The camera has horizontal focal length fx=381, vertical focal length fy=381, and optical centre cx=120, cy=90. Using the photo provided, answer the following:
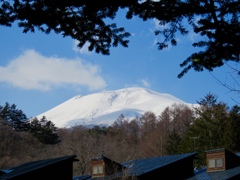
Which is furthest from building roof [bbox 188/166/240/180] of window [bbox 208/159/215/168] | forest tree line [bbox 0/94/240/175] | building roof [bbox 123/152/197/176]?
forest tree line [bbox 0/94/240/175]

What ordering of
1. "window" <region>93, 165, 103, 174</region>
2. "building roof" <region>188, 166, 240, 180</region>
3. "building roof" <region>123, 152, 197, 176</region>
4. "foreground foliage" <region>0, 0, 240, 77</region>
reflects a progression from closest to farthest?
"foreground foliage" <region>0, 0, 240, 77</region>
"building roof" <region>188, 166, 240, 180</region>
"building roof" <region>123, 152, 197, 176</region>
"window" <region>93, 165, 103, 174</region>

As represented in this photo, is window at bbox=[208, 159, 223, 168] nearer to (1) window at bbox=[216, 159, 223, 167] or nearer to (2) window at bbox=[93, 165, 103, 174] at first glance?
(1) window at bbox=[216, 159, 223, 167]

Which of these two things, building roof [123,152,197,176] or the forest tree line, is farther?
the forest tree line

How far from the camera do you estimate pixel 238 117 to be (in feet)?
129

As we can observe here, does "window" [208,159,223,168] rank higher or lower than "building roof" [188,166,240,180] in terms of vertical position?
higher

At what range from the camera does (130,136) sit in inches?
2371

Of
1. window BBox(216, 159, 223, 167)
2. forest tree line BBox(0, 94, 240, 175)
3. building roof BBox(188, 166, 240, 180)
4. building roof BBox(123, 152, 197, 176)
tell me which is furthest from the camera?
forest tree line BBox(0, 94, 240, 175)

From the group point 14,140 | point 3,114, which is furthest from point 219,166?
point 3,114

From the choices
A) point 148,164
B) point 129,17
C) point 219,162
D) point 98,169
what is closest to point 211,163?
point 219,162

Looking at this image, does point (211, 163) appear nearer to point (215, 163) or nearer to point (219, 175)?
point (215, 163)

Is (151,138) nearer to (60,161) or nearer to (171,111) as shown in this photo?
(171,111)

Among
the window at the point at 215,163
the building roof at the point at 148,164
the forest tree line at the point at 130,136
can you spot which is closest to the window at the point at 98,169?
the building roof at the point at 148,164

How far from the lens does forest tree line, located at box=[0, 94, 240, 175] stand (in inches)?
1559

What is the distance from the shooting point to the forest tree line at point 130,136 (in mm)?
39594
